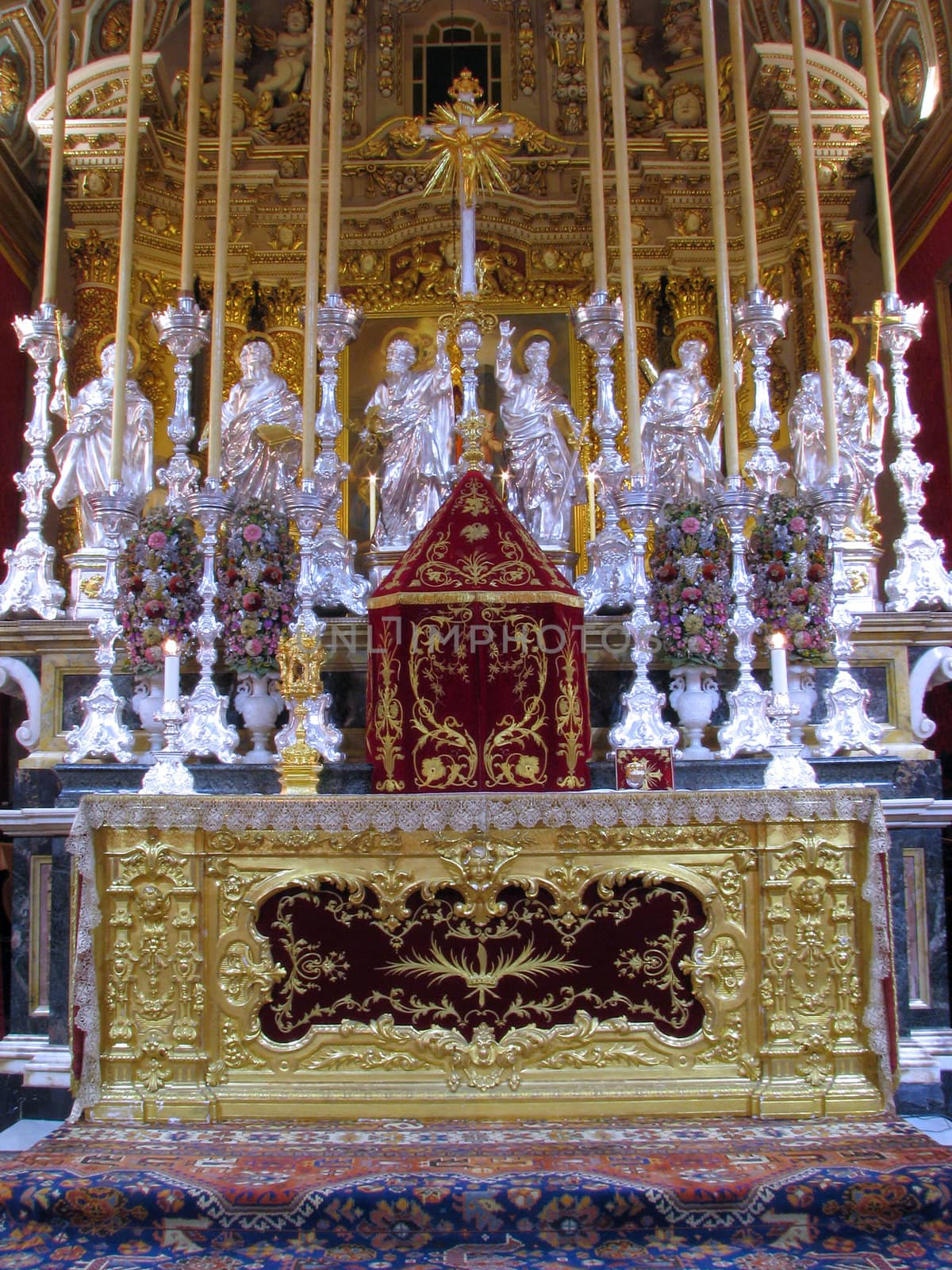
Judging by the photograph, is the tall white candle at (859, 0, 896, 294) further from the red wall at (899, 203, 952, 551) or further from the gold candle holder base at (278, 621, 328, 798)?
the gold candle holder base at (278, 621, 328, 798)

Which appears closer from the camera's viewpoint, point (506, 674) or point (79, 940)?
point (79, 940)

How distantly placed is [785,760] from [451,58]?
22.3 ft

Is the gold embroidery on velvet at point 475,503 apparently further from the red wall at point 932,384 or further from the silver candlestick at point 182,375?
the red wall at point 932,384

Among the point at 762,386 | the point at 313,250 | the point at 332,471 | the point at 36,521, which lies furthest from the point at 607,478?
the point at 36,521

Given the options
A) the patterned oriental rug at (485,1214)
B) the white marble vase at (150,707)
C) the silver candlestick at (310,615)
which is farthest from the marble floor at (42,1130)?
the silver candlestick at (310,615)

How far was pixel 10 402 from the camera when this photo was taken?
828 cm

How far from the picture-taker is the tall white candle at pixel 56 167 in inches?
214

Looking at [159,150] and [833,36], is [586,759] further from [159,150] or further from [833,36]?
[833,36]

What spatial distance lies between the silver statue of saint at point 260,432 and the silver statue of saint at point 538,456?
1.13 meters

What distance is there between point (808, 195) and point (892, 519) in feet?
11.6

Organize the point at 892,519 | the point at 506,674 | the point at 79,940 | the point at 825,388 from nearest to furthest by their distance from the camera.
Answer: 1. the point at 79,940
2. the point at 506,674
3. the point at 825,388
4. the point at 892,519

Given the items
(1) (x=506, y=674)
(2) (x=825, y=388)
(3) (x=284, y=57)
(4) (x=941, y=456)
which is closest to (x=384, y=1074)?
(1) (x=506, y=674)

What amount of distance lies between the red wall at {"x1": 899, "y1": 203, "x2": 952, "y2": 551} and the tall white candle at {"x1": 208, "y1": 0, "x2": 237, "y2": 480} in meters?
4.71

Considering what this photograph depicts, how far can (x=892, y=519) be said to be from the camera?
8414mm
